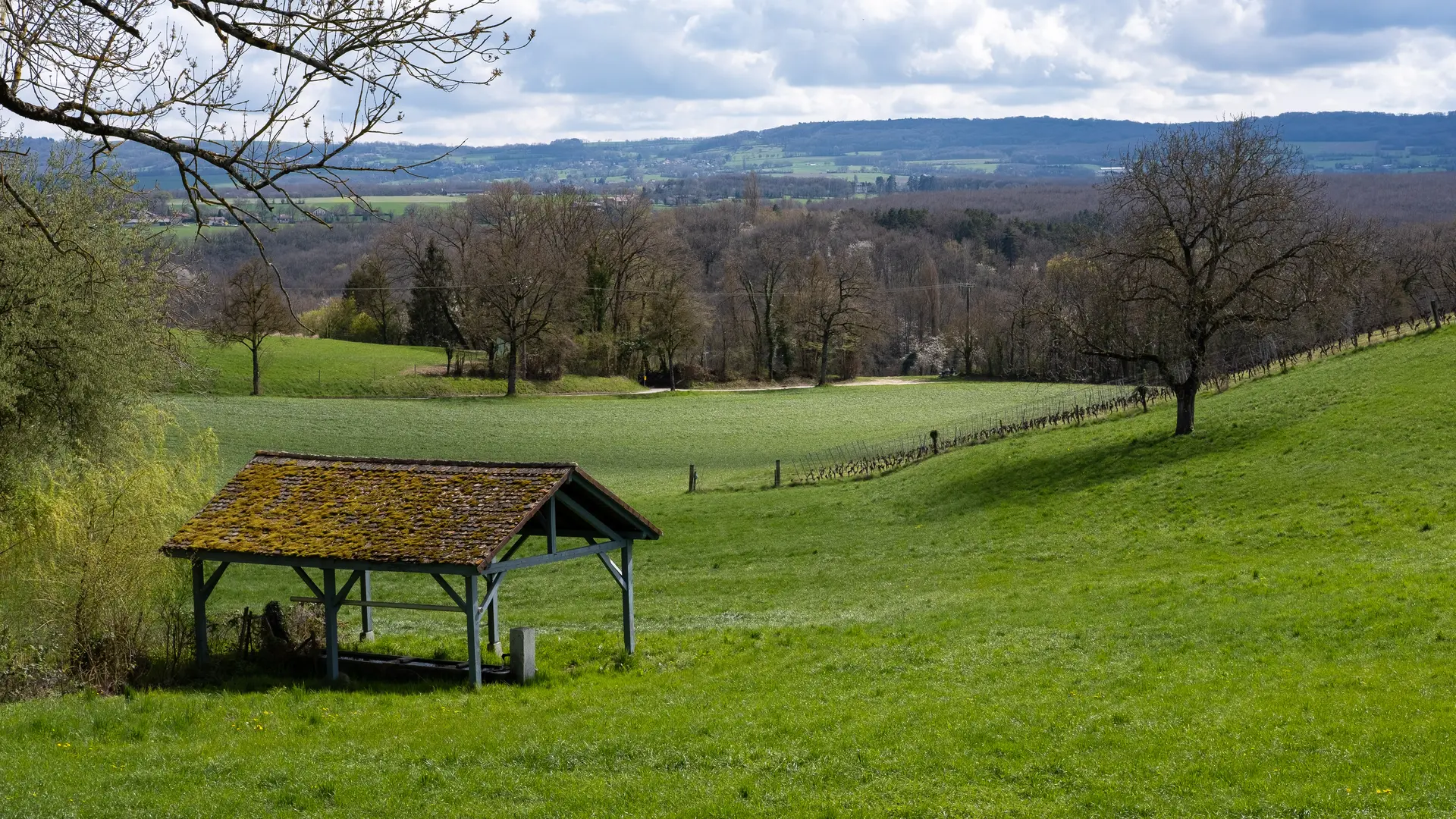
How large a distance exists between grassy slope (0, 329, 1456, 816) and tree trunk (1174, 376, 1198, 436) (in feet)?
19.4

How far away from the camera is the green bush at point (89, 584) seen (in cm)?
1608

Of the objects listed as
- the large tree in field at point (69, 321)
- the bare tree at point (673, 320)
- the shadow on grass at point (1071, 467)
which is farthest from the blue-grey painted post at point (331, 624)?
the bare tree at point (673, 320)

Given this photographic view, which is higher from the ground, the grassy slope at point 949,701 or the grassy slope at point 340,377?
the grassy slope at point 949,701

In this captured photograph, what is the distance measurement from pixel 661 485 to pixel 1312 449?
80.8ft

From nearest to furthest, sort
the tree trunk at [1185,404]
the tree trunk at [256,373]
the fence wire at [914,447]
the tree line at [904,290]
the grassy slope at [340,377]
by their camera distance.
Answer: the tree trunk at [1185,404]
the tree line at [904,290]
the fence wire at [914,447]
the tree trunk at [256,373]
the grassy slope at [340,377]

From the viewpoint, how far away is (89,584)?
1616cm

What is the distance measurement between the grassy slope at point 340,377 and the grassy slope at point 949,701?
5160 cm

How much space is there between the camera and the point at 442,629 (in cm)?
2350

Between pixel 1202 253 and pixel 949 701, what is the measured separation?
27.7 meters

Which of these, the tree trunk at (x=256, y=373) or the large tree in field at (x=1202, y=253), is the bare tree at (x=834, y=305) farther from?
the large tree in field at (x=1202, y=253)

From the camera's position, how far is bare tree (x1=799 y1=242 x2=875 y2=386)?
3551 inches

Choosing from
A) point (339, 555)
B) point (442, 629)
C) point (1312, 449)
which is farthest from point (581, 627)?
point (1312, 449)

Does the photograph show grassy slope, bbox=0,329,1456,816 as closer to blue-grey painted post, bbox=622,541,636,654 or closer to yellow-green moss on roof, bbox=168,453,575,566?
blue-grey painted post, bbox=622,541,636,654

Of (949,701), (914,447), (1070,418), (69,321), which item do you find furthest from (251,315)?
(949,701)
